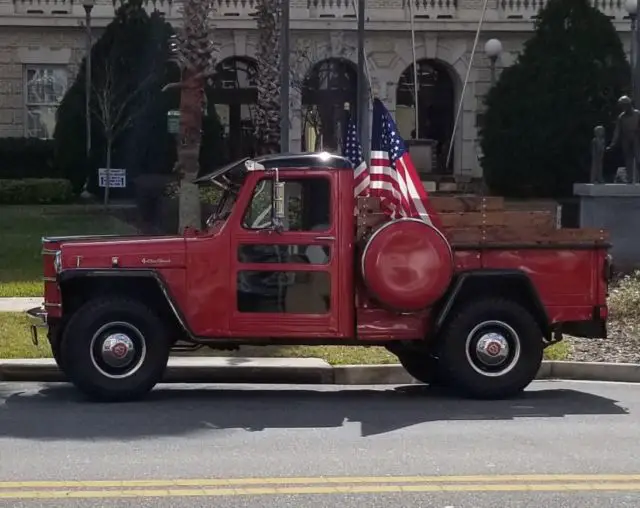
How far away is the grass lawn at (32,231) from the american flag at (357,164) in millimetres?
6610

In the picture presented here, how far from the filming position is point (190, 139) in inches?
731

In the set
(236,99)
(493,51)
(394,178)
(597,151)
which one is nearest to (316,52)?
(236,99)

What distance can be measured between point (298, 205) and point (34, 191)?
18.7 meters

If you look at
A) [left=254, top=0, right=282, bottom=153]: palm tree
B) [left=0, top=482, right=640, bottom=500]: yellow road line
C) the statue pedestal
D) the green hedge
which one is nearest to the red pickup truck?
[left=0, top=482, right=640, bottom=500]: yellow road line

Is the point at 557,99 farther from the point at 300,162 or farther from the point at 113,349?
the point at 113,349

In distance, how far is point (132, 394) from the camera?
9609mm

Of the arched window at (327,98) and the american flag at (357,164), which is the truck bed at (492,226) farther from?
the arched window at (327,98)

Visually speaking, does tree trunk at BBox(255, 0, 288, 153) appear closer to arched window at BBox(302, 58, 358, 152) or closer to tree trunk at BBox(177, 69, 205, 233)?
tree trunk at BBox(177, 69, 205, 233)

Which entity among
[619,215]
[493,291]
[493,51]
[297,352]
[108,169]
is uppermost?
[493,51]

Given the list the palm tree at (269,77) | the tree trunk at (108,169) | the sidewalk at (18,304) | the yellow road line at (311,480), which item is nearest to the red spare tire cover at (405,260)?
the yellow road line at (311,480)

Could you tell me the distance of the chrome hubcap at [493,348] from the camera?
32.3 feet

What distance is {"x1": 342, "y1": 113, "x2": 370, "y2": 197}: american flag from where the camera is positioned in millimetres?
10117

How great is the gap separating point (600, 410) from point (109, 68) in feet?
67.9

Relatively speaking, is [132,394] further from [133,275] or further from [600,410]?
[600,410]
